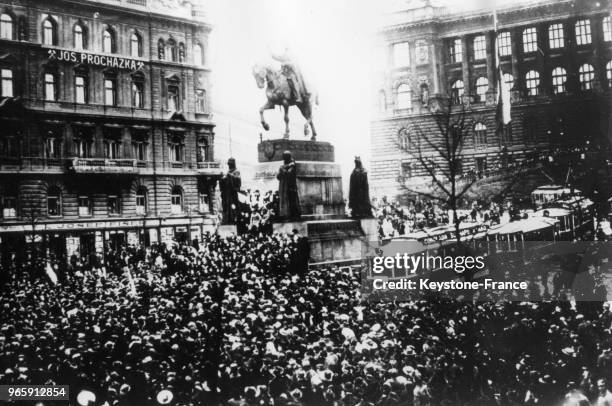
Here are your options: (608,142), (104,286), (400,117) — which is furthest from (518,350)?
(400,117)

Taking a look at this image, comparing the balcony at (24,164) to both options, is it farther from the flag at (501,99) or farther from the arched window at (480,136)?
the arched window at (480,136)

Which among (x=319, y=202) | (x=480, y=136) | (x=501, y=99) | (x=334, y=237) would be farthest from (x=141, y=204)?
(x=480, y=136)

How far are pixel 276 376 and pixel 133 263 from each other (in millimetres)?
9968

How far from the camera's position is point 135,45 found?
20.9 meters

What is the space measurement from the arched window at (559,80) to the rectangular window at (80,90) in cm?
1762

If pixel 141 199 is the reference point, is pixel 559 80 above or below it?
above

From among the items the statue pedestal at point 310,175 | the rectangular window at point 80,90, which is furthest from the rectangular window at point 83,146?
the statue pedestal at point 310,175

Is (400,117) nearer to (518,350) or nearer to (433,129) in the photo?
(433,129)

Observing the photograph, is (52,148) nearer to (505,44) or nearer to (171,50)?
(171,50)

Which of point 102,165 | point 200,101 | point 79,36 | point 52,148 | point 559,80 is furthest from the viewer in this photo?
point 559,80

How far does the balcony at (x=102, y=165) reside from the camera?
1811 cm

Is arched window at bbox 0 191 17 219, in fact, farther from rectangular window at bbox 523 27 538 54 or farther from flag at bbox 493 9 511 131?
rectangular window at bbox 523 27 538 54

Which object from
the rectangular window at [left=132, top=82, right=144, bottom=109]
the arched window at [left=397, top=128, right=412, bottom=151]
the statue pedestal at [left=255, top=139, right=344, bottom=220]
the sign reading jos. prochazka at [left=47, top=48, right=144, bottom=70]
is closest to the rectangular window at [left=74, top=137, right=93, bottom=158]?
the rectangular window at [left=132, top=82, right=144, bottom=109]

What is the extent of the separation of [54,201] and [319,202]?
8108mm
